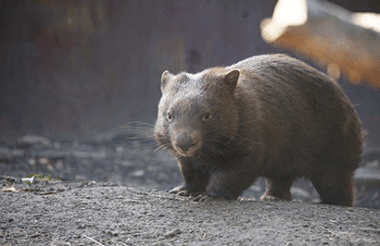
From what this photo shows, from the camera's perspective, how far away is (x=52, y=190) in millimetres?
3951

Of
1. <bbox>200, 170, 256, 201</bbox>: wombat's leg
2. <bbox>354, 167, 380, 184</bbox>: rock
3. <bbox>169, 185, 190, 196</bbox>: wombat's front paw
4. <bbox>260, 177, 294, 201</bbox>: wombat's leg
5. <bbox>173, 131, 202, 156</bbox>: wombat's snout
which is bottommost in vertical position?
<bbox>354, 167, 380, 184</bbox>: rock

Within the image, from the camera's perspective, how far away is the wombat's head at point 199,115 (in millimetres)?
3443

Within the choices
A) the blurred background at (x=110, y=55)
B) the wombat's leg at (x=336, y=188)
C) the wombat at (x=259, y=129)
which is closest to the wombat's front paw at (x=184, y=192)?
the wombat at (x=259, y=129)

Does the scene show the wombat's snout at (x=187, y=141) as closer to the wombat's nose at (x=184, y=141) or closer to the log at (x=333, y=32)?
the wombat's nose at (x=184, y=141)

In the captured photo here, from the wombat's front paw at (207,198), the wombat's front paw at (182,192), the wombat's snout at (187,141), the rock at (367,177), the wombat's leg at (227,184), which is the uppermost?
the wombat's snout at (187,141)

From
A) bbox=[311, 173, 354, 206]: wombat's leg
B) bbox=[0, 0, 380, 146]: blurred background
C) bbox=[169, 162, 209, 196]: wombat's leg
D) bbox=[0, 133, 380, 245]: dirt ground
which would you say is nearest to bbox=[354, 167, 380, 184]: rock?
bbox=[0, 0, 380, 146]: blurred background

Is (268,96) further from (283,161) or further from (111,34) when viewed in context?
(111,34)

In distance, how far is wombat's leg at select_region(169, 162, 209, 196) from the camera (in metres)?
4.18

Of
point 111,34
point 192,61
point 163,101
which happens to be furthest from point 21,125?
point 163,101

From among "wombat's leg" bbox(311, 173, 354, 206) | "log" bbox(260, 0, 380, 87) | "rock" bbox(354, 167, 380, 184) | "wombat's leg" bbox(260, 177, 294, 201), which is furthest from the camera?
"rock" bbox(354, 167, 380, 184)

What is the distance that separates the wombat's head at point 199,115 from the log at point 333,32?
2.95m

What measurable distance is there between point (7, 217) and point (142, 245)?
4.01 feet

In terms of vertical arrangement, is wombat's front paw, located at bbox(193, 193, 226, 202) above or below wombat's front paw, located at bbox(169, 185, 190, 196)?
above

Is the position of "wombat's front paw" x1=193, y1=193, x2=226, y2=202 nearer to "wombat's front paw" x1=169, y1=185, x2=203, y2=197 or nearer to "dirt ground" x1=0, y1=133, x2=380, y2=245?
"dirt ground" x1=0, y1=133, x2=380, y2=245
